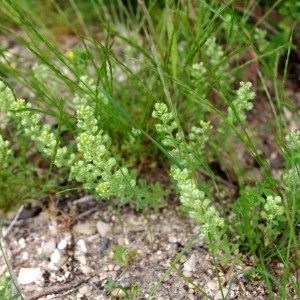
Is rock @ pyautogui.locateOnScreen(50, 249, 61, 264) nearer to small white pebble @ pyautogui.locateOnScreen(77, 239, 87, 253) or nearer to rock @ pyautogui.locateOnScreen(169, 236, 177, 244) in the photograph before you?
small white pebble @ pyautogui.locateOnScreen(77, 239, 87, 253)

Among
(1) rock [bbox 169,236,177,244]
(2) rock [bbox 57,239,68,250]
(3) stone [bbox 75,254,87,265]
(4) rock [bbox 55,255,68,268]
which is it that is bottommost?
(1) rock [bbox 169,236,177,244]

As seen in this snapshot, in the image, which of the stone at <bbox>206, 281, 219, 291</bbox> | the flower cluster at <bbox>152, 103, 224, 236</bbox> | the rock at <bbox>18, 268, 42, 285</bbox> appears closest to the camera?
the flower cluster at <bbox>152, 103, 224, 236</bbox>

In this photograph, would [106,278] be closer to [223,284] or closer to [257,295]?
[223,284]

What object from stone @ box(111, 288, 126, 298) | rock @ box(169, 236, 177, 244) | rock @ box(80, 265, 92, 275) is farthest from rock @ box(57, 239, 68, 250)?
rock @ box(169, 236, 177, 244)

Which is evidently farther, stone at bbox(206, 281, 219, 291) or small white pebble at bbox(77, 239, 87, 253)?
small white pebble at bbox(77, 239, 87, 253)

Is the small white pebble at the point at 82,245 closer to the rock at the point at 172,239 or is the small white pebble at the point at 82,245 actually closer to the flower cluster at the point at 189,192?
the rock at the point at 172,239

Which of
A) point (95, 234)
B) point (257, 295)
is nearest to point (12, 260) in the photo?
point (95, 234)

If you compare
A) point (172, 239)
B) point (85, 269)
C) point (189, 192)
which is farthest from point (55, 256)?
point (189, 192)

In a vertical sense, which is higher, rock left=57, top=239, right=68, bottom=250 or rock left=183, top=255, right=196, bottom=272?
rock left=57, top=239, right=68, bottom=250
